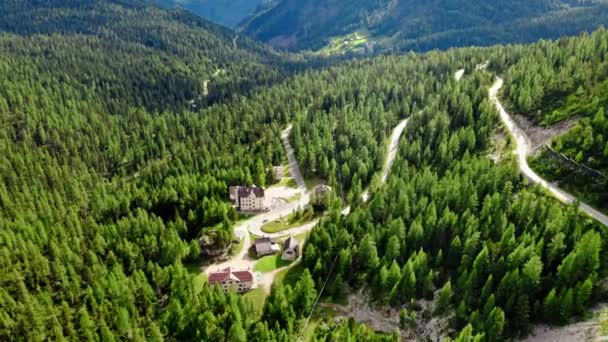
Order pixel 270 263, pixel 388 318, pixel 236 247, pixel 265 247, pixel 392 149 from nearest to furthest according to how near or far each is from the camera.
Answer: pixel 388 318 < pixel 270 263 < pixel 265 247 < pixel 236 247 < pixel 392 149

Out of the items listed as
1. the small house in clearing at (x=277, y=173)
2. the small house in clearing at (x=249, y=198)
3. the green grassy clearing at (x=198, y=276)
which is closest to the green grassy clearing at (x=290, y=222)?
the small house in clearing at (x=249, y=198)

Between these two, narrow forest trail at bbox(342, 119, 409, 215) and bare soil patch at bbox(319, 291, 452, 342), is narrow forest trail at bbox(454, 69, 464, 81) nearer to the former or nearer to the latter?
narrow forest trail at bbox(342, 119, 409, 215)

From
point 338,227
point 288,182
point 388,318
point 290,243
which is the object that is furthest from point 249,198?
point 388,318

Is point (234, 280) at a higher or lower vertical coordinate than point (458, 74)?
lower

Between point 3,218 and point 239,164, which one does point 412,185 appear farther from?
point 3,218

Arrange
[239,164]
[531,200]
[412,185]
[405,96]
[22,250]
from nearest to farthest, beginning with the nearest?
[531,200] < [22,250] < [412,185] < [239,164] < [405,96]

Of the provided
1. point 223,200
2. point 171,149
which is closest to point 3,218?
point 223,200

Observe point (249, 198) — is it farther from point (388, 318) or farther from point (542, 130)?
point (542, 130)
